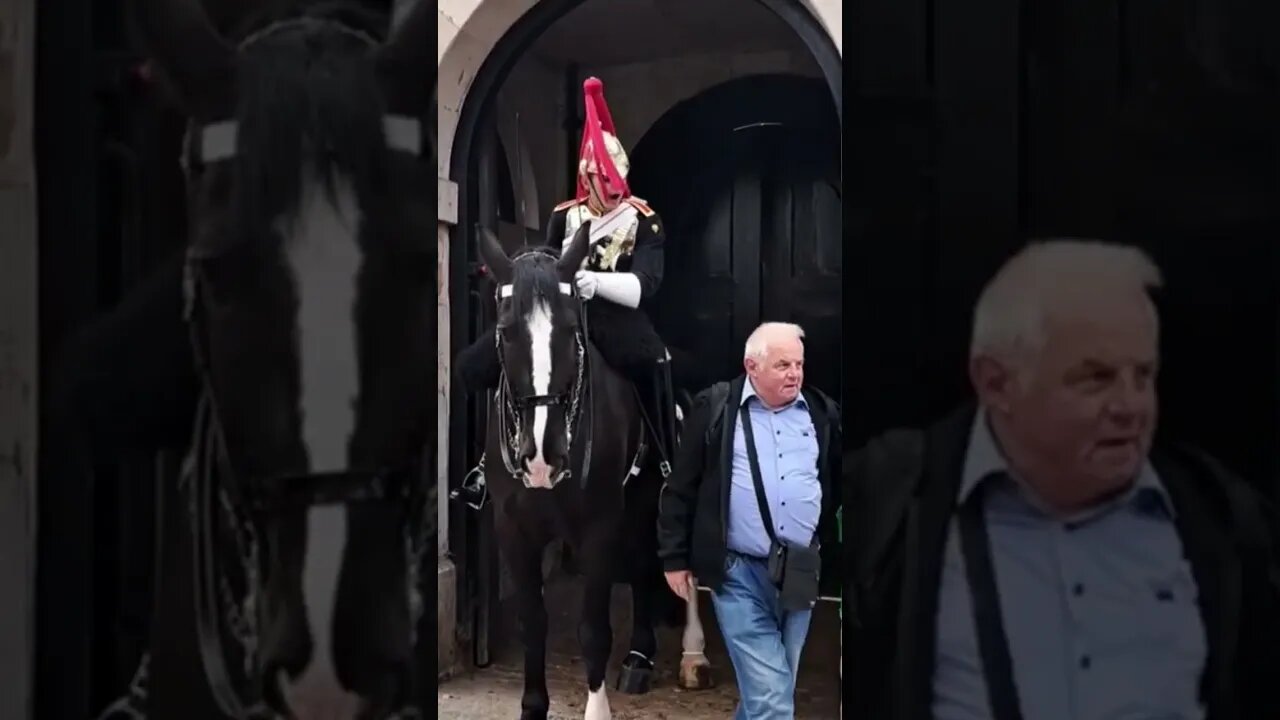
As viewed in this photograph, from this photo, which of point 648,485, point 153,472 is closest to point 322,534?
point 153,472

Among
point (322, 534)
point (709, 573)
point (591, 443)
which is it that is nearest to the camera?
point (322, 534)

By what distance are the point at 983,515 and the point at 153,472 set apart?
3.94 feet

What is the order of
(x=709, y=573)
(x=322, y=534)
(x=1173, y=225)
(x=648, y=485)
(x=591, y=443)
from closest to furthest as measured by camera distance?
1. (x=1173, y=225)
2. (x=322, y=534)
3. (x=709, y=573)
4. (x=591, y=443)
5. (x=648, y=485)

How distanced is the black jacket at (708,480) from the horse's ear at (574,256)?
0.46 meters

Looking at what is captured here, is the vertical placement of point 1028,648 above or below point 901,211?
below

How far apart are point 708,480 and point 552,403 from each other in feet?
1.43

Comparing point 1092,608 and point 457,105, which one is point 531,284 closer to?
point 457,105

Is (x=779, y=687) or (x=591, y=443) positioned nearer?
(x=779, y=687)

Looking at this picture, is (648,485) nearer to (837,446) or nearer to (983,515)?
(837,446)

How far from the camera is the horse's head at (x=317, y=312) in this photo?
1426mm

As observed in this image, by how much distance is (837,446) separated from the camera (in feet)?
7.57

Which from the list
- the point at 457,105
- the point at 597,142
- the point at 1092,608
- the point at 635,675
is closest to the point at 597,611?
the point at 635,675

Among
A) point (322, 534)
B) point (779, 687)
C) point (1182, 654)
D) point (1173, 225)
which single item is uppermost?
point (1173, 225)

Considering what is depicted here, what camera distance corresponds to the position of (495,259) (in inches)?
97.3
